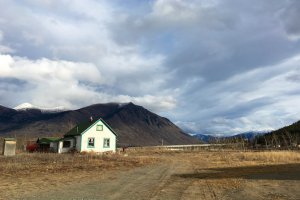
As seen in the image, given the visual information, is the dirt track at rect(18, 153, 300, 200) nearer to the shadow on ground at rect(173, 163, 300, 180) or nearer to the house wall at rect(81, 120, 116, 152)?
the shadow on ground at rect(173, 163, 300, 180)

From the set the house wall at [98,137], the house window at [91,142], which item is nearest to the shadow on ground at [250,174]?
the house wall at [98,137]

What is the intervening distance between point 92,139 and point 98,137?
1.01 m

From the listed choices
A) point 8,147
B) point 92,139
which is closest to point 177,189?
point 92,139

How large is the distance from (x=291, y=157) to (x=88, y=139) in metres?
29.0

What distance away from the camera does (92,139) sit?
5775 centimetres

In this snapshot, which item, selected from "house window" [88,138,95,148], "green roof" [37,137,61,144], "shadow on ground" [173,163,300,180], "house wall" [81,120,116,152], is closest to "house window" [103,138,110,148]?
"house wall" [81,120,116,152]

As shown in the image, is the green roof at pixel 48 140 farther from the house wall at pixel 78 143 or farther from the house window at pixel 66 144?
the house wall at pixel 78 143

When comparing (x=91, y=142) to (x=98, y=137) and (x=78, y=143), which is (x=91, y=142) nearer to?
(x=98, y=137)

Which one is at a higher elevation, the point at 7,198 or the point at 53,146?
the point at 53,146

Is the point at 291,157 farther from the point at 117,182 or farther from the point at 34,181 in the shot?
the point at 34,181

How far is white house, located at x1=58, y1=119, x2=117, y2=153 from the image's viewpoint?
5691 centimetres

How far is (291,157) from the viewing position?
4106cm

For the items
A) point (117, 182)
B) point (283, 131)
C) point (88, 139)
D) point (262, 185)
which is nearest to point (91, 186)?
point (117, 182)

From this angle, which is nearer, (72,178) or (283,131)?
(72,178)
